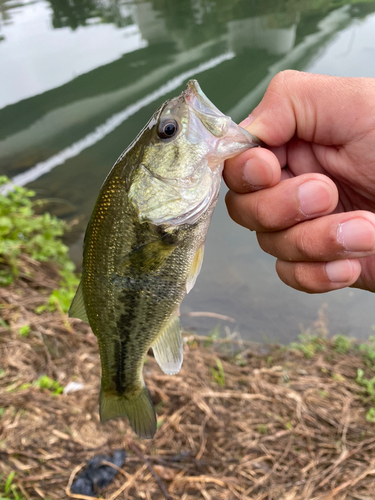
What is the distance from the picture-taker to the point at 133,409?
194 cm

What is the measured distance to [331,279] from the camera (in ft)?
5.77

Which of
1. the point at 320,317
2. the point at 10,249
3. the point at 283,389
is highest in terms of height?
the point at 10,249

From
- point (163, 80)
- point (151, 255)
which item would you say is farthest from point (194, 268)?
point (163, 80)

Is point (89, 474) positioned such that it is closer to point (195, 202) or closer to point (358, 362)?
point (195, 202)

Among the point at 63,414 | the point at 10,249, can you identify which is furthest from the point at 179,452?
the point at 10,249

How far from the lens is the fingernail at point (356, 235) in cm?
150

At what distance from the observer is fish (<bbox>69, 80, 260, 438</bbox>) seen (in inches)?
56.4

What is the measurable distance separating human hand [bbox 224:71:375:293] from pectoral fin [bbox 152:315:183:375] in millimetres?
673

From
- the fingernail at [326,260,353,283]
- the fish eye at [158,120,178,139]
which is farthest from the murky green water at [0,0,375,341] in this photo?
the fish eye at [158,120,178,139]

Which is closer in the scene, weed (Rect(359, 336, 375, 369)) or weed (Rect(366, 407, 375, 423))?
weed (Rect(366, 407, 375, 423))

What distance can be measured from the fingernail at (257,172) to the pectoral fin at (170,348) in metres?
0.76

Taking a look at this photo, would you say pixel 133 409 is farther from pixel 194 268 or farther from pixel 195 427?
pixel 195 427

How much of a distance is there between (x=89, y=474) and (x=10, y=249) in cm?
266

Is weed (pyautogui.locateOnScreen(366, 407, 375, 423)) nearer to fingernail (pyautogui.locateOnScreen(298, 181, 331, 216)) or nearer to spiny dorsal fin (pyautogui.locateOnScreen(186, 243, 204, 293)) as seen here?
fingernail (pyautogui.locateOnScreen(298, 181, 331, 216))
